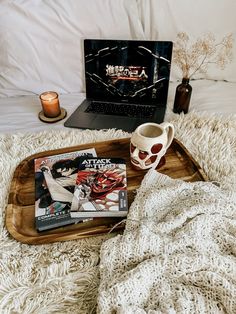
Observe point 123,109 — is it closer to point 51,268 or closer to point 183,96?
point 183,96

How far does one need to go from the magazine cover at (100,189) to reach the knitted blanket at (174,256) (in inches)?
1.8

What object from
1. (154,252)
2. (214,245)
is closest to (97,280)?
(154,252)

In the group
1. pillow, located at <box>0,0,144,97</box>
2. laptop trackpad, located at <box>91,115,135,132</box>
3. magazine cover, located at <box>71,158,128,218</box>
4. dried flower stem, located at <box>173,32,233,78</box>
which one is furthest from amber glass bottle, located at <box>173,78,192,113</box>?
magazine cover, located at <box>71,158,128,218</box>

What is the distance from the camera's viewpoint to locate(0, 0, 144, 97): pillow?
1.05 meters

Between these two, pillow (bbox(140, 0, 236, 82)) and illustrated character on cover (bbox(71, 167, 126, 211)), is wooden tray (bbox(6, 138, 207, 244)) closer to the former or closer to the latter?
illustrated character on cover (bbox(71, 167, 126, 211))

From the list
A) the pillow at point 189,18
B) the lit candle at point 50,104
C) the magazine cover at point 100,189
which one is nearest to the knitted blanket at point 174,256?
the magazine cover at point 100,189

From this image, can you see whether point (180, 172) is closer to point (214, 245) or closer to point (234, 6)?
point (214, 245)

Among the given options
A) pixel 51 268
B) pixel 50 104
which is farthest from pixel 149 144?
pixel 50 104

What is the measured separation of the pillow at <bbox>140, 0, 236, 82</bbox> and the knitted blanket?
2.40 ft

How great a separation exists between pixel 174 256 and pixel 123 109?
690 mm

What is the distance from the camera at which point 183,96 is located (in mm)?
1008

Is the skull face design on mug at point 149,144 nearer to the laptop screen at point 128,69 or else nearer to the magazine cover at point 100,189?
the magazine cover at point 100,189

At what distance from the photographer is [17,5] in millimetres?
1030

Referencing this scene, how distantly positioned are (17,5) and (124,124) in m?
0.59
